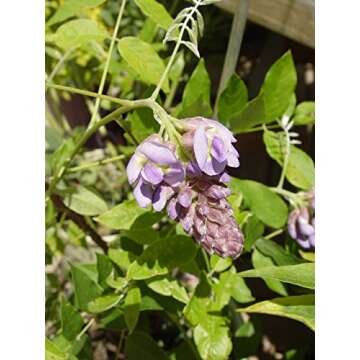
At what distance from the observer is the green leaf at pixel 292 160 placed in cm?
105

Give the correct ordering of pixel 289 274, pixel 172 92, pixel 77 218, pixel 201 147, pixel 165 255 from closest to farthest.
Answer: pixel 201 147, pixel 289 274, pixel 165 255, pixel 77 218, pixel 172 92

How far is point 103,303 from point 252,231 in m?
0.23

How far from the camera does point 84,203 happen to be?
1.02 metres

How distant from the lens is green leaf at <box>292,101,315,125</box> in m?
1.14

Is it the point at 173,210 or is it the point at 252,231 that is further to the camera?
the point at 252,231

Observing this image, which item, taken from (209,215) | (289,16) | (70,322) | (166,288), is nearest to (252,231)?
(166,288)

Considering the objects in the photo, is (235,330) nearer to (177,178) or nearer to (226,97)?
(226,97)

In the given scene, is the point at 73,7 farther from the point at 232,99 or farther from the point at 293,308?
the point at 293,308

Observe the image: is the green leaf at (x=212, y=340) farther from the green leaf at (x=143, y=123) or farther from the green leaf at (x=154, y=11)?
the green leaf at (x=154, y=11)

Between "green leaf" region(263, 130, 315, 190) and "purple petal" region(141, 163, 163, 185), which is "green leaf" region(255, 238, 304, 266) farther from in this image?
"purple petal" region(141, 163, 163, 185)

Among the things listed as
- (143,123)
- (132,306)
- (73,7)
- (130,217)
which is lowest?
(132,306)

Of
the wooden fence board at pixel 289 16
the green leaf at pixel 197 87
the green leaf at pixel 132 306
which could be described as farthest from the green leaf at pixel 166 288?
the wooden fence board at pixel 289 16

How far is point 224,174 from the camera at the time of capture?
1.95 ft

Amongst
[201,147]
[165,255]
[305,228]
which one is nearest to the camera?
[201,147]
